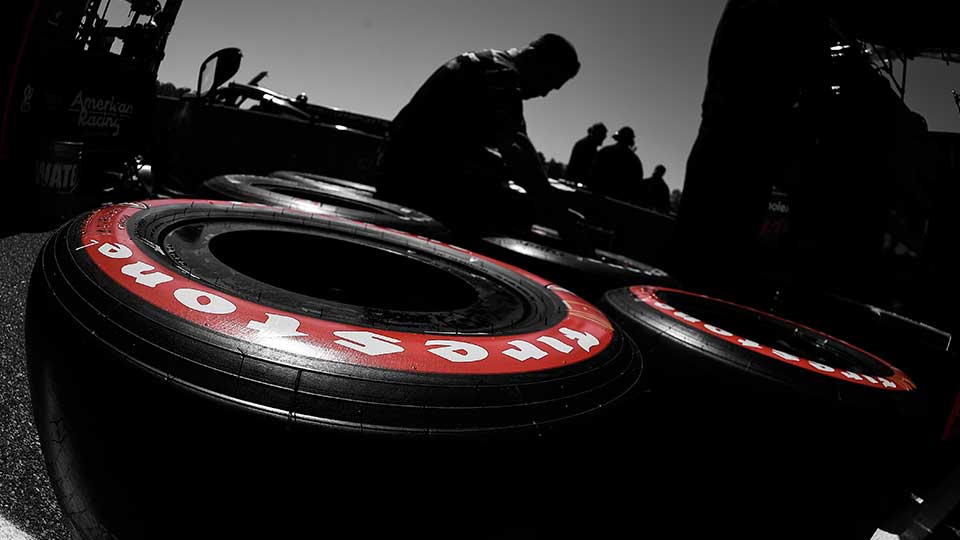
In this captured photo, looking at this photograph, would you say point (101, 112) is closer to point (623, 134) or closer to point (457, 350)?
point (457, 350)

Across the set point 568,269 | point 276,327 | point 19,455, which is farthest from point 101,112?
point 276,327

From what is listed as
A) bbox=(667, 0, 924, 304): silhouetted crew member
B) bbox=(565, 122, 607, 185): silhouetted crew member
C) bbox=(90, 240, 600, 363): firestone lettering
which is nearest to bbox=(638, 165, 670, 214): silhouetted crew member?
bbox=(565, 122, 607, 185): silhouetted crew member

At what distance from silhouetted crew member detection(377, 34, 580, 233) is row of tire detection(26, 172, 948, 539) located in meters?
2.02

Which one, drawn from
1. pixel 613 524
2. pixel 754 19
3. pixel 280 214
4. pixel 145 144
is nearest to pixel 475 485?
pixel 613 524

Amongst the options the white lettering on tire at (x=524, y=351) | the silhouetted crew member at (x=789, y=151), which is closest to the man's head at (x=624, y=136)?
the silhouetted crew member at (x=789, y=151)

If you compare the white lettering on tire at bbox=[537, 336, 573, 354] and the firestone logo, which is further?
the firestone logo

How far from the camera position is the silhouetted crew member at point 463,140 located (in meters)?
3.15

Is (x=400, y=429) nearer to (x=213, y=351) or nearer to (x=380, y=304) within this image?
(x=213, y=351)

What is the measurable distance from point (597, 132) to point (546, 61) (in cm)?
588

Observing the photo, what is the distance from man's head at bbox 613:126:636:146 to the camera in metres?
8.09

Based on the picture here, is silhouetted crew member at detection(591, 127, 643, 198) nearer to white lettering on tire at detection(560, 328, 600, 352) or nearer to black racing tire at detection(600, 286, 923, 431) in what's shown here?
black racing tire at detection(600, 286, 923, 431)

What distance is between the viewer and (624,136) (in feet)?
26.7

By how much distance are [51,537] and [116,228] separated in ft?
1.86

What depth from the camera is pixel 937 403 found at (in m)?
1.42
